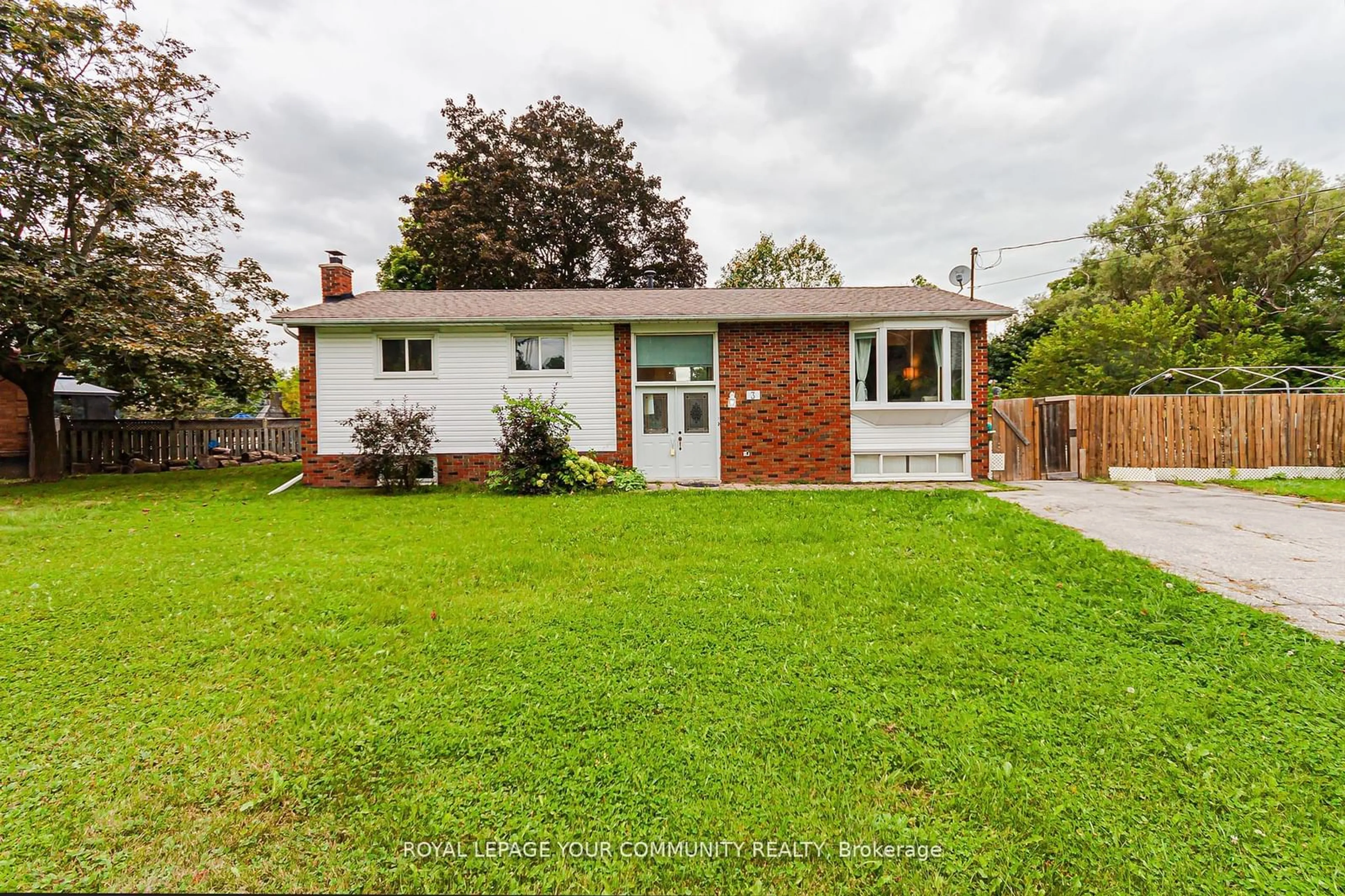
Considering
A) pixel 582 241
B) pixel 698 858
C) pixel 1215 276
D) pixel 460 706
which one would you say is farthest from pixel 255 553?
pixel 1215 276

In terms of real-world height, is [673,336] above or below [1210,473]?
above

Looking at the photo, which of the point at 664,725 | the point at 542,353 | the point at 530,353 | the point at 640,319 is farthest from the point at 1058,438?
the point at 664,725

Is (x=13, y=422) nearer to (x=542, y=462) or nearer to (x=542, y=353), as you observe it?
(x=542, y=353)

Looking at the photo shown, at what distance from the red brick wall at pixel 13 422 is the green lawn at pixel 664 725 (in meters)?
14.9

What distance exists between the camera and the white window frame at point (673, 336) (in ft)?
35.9

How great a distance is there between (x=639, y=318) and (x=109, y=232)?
1277 centimetres

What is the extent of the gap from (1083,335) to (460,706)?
818 inches

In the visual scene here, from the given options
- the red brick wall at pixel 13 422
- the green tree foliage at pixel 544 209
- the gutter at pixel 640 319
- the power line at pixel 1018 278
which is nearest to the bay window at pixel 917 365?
the gutter at pixel 640 319

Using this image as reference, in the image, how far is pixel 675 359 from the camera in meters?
11.1

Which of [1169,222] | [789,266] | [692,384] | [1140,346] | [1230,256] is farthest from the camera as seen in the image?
[789,266]

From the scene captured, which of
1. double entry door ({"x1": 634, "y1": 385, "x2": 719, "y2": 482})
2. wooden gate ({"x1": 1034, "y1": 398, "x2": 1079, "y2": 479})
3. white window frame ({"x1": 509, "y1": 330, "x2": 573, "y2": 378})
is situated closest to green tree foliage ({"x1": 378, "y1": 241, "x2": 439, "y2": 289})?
white window frame ({"x1": 509, "y1": 330, "x2": 573, "y2": 378})

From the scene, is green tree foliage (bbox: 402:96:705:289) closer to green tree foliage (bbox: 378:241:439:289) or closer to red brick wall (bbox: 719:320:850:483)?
green tree foliage (bbox: 378:241:439:289)

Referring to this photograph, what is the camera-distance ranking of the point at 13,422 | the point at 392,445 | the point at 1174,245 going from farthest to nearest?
the point at 1174,245 < the point at 13,422 < the point at 392,445

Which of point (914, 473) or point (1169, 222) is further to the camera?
point (1169, 222)
